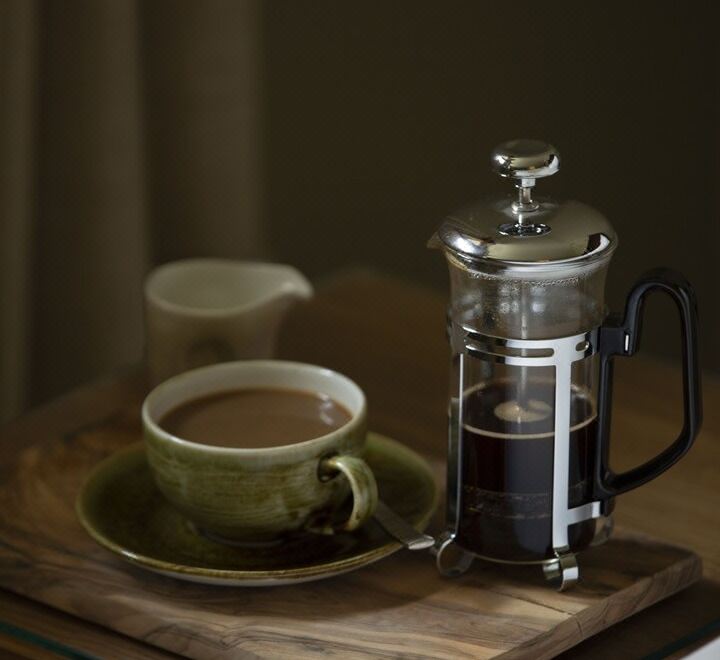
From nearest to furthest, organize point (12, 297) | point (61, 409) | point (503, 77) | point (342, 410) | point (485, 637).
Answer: point (485, 637)
point (342, 410)
point (61, 409)
point (12, 297)
point (503, 77)

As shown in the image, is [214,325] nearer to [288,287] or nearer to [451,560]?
[288,287]

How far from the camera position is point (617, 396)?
3.30 ft

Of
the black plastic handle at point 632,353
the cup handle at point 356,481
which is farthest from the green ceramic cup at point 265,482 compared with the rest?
the black plastic handle at point 632,353

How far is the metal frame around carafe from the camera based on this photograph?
Answer: 67 cm

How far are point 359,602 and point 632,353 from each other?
197mm

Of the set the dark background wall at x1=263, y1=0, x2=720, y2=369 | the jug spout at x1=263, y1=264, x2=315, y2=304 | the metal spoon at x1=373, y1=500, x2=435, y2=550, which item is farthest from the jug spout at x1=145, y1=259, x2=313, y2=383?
the dark background wall at x1=263, y1=0, x2=720, y2=369

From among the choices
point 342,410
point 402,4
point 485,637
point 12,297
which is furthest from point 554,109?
point 485,637

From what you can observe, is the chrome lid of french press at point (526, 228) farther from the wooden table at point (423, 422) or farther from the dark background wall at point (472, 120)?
the dark background wall at point (472, 120)

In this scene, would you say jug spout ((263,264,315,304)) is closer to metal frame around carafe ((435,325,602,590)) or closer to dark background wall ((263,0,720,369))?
metal frame around carafe ((435,325,602,590))

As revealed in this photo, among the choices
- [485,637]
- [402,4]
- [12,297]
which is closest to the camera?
[485,637]

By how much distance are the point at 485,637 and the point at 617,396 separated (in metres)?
0.38

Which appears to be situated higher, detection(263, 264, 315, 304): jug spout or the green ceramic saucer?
detection(263, 264, 315, 304): jug spout

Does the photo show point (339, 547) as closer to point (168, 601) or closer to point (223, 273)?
point (168, 601)

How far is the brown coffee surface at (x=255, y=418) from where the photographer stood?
742 mm
